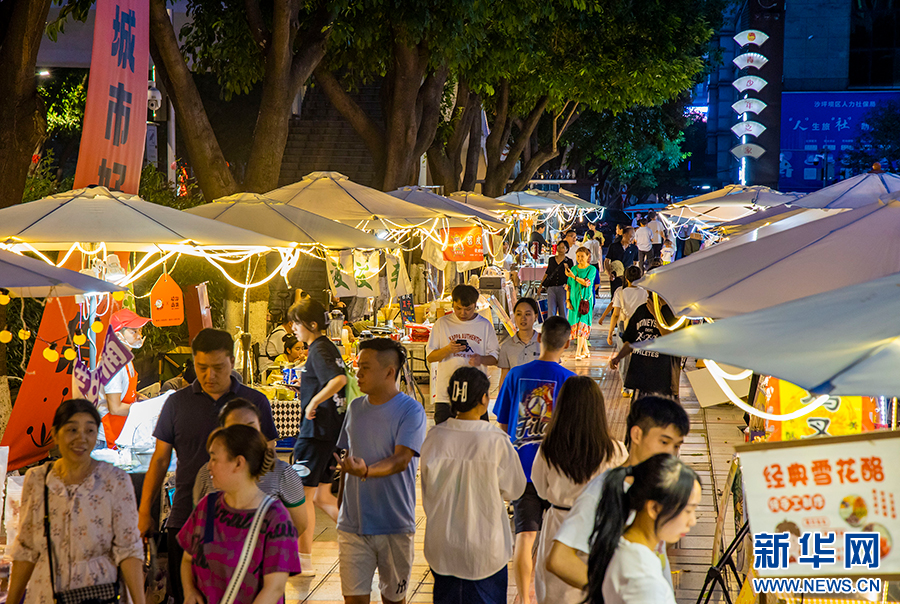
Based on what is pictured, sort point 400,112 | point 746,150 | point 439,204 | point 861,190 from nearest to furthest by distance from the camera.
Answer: point 861,190
point 439,204
point 400,112
point 746,150

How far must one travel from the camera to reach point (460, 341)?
801cm

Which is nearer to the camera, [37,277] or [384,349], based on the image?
[37,277]

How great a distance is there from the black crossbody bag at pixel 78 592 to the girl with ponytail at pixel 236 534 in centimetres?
85

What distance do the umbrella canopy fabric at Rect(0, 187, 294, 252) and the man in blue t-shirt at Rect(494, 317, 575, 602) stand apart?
2159 mm

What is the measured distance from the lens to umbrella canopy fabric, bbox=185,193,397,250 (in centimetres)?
826

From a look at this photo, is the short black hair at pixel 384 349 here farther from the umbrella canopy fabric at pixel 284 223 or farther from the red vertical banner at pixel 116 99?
the red vertical banner at pixel 116 99

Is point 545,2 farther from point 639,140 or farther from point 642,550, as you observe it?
point 639,140

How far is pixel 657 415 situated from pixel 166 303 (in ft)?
15.8

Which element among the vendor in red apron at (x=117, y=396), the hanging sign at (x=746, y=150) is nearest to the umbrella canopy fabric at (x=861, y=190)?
the vendor in red apron at (x=117, y=396)

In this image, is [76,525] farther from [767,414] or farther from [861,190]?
[861,190]

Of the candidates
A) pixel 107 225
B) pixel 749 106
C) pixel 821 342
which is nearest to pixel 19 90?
pixel 107 225

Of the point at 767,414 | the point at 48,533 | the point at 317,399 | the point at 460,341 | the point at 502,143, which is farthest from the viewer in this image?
the point at 502,143

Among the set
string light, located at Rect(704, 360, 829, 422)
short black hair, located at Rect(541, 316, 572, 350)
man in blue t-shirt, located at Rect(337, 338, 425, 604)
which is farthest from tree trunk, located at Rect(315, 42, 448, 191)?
string light, located at Rect(704, 360, 829, 422)

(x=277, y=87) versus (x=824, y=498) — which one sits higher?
(x=277, y=87)
